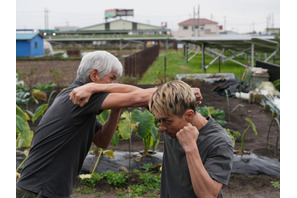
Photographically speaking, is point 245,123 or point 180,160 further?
point 245,123

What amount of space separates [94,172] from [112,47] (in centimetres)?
5748

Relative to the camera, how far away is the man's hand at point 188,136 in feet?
5.63

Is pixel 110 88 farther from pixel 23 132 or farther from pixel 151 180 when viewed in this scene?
pixel 23 132

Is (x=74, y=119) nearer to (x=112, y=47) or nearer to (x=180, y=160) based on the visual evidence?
(x=180, y=160)

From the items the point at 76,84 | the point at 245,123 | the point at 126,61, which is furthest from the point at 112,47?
the point at 76,84

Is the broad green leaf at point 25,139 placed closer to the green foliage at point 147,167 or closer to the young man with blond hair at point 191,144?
the green foliage at point 147,167

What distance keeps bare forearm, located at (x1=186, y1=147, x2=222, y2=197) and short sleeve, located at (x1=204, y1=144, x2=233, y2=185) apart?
0.03 meters

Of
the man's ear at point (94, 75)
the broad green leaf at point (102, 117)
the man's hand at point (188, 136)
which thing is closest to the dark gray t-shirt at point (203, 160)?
the man's hand at point (188, 136)

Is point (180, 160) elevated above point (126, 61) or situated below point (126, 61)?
below

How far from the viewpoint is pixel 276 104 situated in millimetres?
8078

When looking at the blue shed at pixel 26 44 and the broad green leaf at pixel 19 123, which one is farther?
the blue shed at pixel 26 44

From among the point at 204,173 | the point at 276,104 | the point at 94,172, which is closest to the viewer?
the point at 204,173

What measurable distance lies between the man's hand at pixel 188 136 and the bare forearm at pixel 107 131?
982 mm

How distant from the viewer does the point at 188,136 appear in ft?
5.65
